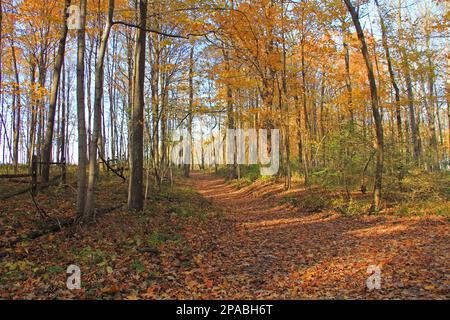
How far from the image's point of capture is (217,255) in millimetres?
6652

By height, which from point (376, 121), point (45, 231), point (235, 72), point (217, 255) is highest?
point (235, 72)

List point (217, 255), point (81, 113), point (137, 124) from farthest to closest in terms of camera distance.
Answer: point (137, 124), point (81, 113), point (217, 255)

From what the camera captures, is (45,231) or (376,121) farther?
(376,121)

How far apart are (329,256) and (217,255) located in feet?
7.94

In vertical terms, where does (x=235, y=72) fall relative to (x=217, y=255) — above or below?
above

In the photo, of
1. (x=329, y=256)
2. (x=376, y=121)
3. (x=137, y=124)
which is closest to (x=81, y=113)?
(x=137, y=124)

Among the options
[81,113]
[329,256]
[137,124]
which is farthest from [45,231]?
[329,256]

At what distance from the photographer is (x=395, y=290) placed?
424 centimetres

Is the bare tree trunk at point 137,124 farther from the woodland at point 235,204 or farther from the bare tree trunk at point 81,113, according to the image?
the bare tree trunk at point 81,113

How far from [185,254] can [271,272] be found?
6.61ft

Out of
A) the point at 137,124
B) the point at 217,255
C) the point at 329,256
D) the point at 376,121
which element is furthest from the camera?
the point at 376,121

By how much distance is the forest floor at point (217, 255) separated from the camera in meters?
4.50

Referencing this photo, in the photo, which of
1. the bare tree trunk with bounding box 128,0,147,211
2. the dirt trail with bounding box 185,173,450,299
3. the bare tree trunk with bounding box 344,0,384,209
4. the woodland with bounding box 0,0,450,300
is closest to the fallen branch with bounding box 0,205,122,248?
the woodland with bounding box 0,0,450,300

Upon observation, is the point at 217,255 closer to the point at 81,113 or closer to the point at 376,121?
the point at 81,113
